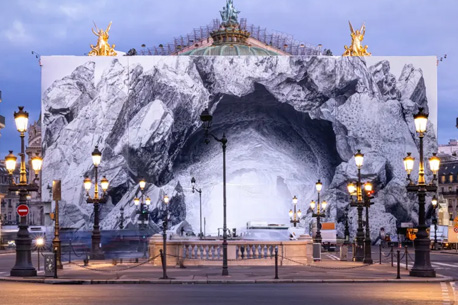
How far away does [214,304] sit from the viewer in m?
16.8

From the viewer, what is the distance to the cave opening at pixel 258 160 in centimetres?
7194

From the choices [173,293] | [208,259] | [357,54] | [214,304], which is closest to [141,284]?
[173,293]

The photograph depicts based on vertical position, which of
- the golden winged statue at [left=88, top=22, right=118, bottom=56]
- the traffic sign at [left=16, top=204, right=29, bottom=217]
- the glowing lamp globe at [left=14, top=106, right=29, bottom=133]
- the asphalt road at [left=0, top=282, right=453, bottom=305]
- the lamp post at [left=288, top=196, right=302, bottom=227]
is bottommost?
the asphalt road at [left=0, top=282, right=453, bottom=305]

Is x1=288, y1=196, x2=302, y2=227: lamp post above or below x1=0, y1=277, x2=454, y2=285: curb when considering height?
above

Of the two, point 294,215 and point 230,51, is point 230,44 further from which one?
point 294,215

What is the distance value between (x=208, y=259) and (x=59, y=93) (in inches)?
1652

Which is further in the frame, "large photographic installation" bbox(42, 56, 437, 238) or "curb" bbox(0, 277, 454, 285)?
"large photographic installation" bbox(42, 56, 437, 238)

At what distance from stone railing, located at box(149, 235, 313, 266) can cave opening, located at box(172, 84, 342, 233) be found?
123ft

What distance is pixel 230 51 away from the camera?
277ft

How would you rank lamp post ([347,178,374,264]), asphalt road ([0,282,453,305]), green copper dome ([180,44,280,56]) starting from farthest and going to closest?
1. green copper dome ([180,44,280,56])
2. lamp post ([347,178,374,264])
3. asphalt road ([0,282,453,305])

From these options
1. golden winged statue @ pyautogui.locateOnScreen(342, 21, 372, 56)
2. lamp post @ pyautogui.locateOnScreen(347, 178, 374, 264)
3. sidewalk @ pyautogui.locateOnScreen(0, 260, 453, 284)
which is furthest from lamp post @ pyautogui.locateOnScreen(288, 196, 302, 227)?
sidewalk @ pyautogui.locateOnScreen(0, 260, 453, 284)

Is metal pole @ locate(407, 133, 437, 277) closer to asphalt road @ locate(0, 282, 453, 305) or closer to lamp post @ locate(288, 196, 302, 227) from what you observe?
asphalt road @ locate(0, 282, 453, 305)

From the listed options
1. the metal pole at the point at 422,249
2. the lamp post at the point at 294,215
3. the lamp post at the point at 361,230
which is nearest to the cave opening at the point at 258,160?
the lamp post at the point at 294,215

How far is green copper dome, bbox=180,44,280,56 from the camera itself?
3317 inches
